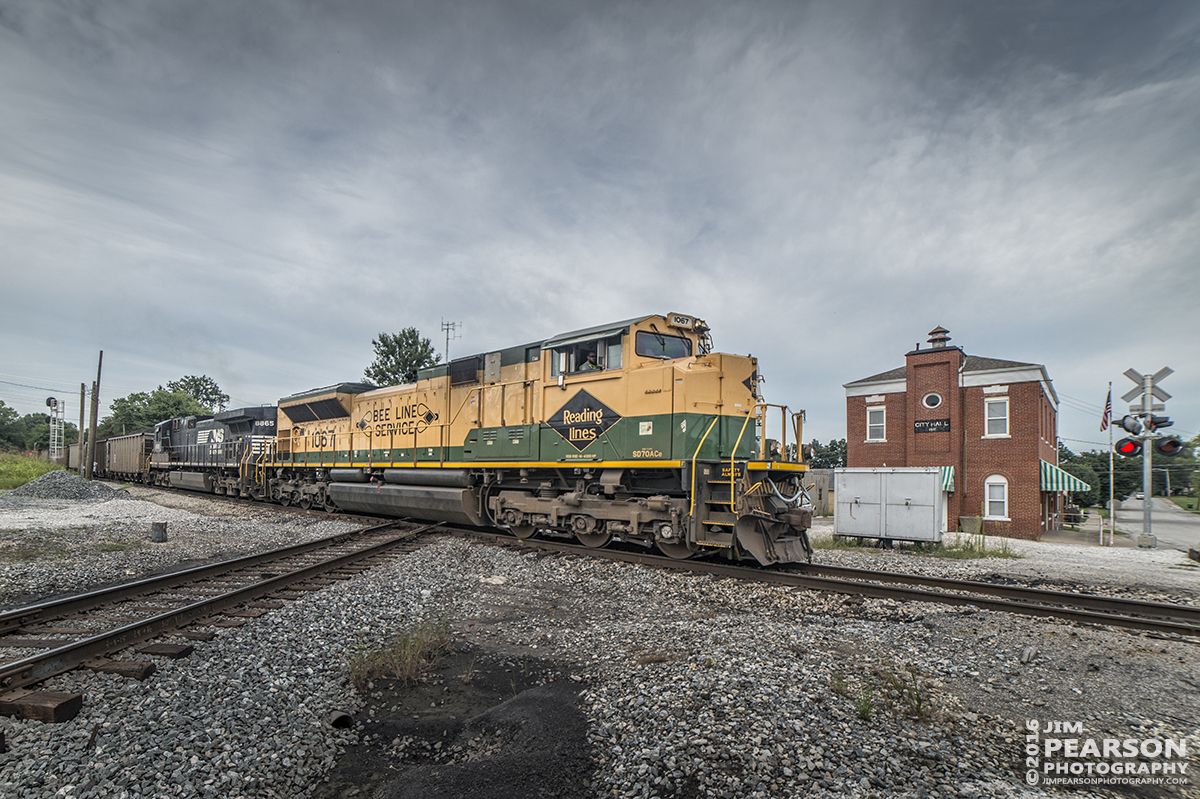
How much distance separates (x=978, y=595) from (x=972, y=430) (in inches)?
654

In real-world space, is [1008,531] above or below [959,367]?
below

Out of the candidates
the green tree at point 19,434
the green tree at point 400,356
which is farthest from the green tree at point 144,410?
the green tree at point 400,356

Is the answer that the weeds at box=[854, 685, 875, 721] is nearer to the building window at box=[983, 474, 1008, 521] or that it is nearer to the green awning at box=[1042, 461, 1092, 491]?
the building window at box=[983, 474, 1008, 521]

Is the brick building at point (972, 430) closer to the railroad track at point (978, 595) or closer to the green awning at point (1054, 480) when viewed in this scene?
the green awning at point (1054, 480)

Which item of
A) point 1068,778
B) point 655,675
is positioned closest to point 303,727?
point 655,675

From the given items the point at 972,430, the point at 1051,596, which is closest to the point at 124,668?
the point at 1051,596

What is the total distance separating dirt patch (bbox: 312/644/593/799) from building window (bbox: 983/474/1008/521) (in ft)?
70.6

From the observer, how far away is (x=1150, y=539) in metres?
15.7

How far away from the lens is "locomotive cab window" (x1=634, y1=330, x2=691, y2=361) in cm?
926

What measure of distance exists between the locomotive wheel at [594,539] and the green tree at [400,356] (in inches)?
1585

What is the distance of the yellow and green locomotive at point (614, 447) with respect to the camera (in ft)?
27.9

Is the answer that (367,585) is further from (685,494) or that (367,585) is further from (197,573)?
(685,494)

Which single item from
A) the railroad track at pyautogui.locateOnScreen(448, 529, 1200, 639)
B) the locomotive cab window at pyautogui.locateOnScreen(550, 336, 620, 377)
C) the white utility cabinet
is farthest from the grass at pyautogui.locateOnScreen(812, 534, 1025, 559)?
the locomotive cab window at pyautogui.locateOnScreen(550, 336, 620, 377)

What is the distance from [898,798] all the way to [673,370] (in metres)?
6.23
